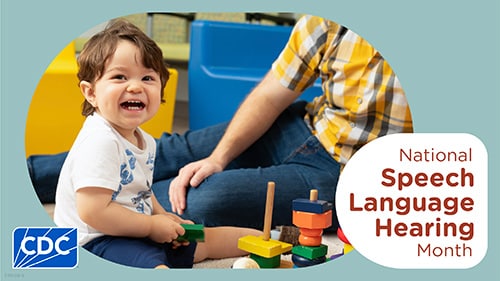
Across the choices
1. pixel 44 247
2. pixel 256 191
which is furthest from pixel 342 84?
pixel 44 247

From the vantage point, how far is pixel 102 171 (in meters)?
0.74

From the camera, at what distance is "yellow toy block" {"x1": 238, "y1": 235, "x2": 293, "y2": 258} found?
799mm

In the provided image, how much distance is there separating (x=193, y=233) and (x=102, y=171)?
0.48 feet

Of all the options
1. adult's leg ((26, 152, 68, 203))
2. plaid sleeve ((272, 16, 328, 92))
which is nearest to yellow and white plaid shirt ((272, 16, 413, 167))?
plaid sleeve ((272, 16, 328, 92))

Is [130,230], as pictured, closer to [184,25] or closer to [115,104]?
[115,104]

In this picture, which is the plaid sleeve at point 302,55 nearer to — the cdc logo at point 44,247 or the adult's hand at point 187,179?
the adult's hand at point 187,179

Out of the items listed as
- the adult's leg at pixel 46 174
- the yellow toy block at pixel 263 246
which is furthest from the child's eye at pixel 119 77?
the yellow toy block at pixel 263 246

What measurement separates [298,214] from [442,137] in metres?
0.19

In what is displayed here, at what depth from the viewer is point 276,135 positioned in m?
0.99

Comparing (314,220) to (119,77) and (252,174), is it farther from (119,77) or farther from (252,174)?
(119,77)

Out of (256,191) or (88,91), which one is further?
(256,191)

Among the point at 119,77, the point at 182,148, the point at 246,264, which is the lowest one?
the point at 246,264

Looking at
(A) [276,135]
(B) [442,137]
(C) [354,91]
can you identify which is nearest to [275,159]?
(A) [276,135]

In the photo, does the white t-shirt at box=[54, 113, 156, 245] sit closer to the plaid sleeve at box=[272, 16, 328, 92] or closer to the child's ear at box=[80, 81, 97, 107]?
the child's ear at box=[80, 81, 97, 107]
